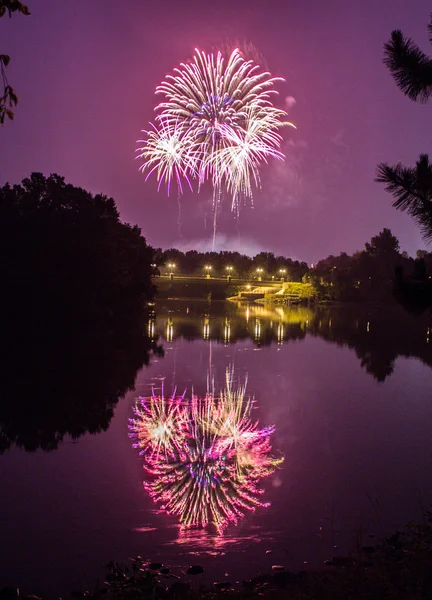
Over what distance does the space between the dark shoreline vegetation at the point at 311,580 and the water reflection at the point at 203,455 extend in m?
1.51

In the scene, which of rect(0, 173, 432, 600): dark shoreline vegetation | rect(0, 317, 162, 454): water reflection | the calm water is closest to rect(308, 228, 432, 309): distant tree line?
rect(0, 173, 432, 600): dark shoreline vegetation

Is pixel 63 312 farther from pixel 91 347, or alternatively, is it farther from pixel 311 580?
pixel 311 580

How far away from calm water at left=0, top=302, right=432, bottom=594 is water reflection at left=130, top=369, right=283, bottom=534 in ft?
0.97

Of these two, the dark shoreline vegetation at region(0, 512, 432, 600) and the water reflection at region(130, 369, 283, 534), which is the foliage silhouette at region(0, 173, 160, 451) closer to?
the water reflection at region(130, 369, 283, 534)

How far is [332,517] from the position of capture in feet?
30.5

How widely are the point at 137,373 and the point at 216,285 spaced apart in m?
116

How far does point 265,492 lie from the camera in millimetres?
10406

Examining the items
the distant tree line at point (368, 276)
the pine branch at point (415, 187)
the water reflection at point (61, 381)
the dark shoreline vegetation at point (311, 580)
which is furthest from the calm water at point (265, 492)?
the distant tree line at point (368, 276)

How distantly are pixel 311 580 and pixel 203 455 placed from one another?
594 centimetres

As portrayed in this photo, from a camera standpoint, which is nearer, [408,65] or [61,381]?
[408,65]

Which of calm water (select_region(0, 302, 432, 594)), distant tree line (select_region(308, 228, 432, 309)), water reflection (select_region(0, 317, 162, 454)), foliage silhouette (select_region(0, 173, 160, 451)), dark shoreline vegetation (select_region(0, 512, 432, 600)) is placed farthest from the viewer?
distant tree line (select_region(308, 228, 432, 309))

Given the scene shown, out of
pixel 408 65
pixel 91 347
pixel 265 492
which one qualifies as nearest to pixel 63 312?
pixel 91 347

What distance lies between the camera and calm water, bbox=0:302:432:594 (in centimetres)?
794

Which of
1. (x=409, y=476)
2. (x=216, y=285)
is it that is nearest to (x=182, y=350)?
(x=409, y=476)
